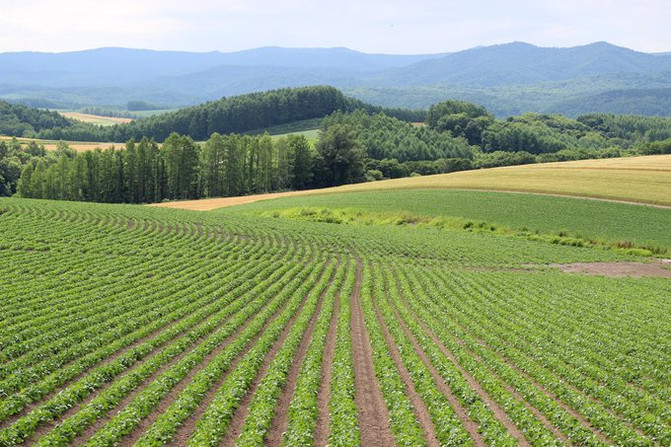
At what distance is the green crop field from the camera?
15516mm

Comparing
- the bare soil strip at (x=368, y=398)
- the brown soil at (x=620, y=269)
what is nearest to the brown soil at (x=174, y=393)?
the bare soil strip at (x=368, y=398)

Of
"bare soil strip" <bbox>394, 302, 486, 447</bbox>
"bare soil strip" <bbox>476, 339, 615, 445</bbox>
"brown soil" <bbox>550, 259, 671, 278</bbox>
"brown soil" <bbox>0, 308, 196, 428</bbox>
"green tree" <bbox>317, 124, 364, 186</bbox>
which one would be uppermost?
"green tree" <bbox>317, 124, 364, 186</bbox>

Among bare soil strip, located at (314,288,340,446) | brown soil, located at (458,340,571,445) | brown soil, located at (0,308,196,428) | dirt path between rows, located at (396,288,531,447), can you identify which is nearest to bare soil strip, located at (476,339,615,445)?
brown soil, located at (458,340,571,445)

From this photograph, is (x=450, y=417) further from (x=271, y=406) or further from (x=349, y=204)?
(x=349, y=204)

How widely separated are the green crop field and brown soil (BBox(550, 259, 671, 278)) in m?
0.53

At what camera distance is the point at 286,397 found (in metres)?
17.9

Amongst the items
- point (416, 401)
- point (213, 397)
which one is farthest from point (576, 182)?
point (213, 397)

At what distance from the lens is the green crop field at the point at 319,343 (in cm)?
1552

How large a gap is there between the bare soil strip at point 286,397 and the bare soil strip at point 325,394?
97cm

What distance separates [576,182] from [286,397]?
75.1m

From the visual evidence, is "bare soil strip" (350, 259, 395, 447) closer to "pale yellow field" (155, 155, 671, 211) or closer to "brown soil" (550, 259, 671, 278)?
"brown soil" (550, 259, 671, 278)

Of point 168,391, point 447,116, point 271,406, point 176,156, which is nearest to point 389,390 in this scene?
point 271,406

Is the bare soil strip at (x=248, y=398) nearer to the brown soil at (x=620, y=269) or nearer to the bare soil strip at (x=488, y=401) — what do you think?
the bare soil strip at (x=488, y=401)

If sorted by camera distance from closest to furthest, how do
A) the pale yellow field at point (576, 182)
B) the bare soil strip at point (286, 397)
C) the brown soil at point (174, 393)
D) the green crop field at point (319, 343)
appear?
the brown soil at point (174, 393) < the bare soil strip at point (286, 397) < the green crop field at point (319, 343) < the pale yellow field at point (576, 182)
